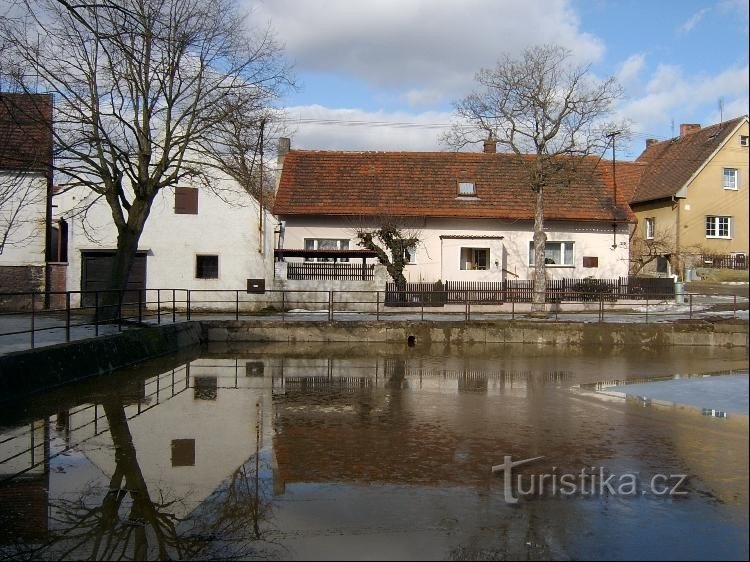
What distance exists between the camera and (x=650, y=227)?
4066 cm

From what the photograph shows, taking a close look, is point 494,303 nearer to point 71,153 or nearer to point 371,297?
point 371,297

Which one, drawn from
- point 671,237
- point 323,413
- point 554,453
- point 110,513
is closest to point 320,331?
point 323,413

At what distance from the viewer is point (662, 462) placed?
24.6ft

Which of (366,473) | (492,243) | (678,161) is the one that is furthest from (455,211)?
(366,473)

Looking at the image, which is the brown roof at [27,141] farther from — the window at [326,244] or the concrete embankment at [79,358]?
the window at [326,244]

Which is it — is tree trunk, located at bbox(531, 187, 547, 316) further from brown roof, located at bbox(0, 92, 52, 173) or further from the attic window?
brown roof, located at bbox(0, 92, 52, 173)

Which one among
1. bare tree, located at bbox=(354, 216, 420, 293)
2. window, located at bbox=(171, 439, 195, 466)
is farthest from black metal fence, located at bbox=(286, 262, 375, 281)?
window, located at bbox=(171, 439, 195, 466)

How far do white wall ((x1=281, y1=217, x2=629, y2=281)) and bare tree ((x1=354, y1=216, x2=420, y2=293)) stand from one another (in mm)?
853

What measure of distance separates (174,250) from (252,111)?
11598mm

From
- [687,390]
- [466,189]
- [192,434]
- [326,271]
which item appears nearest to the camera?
[192,434]

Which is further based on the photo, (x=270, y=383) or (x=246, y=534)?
(x=270, y=383)

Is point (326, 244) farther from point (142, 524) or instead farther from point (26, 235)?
point (142, 524)

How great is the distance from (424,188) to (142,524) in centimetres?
3109

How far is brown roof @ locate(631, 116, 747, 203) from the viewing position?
36.8 m
